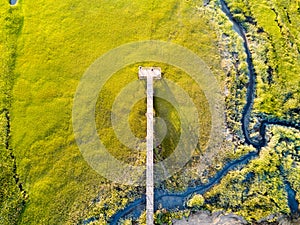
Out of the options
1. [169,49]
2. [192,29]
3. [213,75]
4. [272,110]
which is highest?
[192,29]

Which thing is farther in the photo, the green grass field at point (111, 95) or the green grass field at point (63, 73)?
the green grass field at point (111, 95)

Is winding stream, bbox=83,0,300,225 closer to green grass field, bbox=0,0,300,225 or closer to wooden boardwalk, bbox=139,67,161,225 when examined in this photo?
green grass field, bbox=0,0,300,225

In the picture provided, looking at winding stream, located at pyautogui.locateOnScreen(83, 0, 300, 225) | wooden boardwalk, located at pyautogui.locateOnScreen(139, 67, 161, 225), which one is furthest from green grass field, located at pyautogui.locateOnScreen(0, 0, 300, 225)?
wooden boardwalk, located at pyautogui.locateOnScreen(139, 67, 161, 225)

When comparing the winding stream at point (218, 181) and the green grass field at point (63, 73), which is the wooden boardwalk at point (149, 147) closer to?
the winding stream at point (218, 181)

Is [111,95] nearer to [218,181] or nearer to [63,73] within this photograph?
[63,73]

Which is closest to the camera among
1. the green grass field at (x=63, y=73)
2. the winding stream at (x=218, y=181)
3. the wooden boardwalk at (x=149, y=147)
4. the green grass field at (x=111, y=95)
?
the wooden boardwalk at (x=149, y=147)

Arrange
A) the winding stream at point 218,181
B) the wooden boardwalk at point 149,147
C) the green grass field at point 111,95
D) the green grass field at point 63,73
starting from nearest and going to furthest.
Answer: the wooden boardwalk at point 149,147
the green grass field at point 63,73
the green grass field at point 111,95
the winding stream at point 218,181

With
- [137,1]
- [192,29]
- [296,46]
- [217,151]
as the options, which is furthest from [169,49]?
[296,46]

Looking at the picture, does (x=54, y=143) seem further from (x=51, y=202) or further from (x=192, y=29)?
(x=192, y=29)

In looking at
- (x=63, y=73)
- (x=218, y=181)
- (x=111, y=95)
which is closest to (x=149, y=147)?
(x=111, y=95)

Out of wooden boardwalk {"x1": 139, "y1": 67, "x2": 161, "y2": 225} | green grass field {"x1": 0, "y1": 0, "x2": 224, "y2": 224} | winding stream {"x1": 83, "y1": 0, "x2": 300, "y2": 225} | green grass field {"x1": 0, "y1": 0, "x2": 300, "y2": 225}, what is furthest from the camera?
winding stream {"x1": 83, "y1": 0, "x2": 300, "y2": 225}

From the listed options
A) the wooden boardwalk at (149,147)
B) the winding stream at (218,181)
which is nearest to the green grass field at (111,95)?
the winding stream at (218,181)
